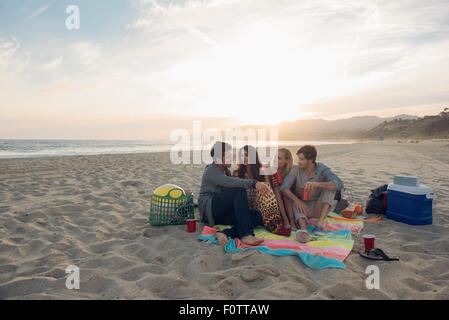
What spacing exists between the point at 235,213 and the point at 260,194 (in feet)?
1.52

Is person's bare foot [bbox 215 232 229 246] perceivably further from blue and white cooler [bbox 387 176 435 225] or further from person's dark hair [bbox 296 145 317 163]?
blue and white cooler [bbox 387 176 435 225]

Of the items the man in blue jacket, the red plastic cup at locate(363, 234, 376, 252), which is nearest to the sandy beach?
the red plastic cup at locate(363, 234, 376, 252)

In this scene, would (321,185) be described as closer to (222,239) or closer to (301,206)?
(301,206)

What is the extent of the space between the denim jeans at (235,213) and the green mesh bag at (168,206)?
1.85 ft

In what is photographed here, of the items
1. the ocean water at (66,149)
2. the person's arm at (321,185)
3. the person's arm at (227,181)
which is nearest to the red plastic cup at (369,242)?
the person's arm at (321,185)

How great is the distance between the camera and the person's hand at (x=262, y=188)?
423cm

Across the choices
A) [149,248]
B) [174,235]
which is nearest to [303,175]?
[174,235]

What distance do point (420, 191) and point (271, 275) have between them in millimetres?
2917

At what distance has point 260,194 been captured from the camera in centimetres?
445

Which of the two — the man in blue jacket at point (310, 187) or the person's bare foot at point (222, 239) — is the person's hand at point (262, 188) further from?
the person's bare foot at point (222, 239)

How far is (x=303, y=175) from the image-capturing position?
4953 millimetres

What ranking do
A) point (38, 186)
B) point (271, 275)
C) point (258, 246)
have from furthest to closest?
point (38, 186) → point (258, 246) → point (271, 275)

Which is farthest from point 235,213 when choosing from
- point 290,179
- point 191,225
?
point 290,179
